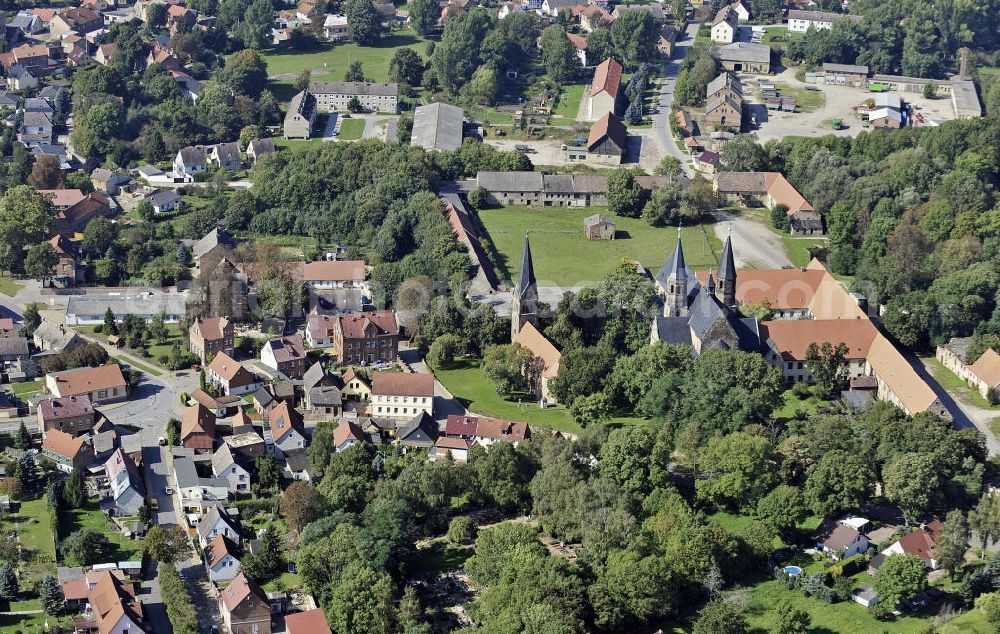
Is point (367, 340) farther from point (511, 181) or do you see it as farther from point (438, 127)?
point (438, 127)

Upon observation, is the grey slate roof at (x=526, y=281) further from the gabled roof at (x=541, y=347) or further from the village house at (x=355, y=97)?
the village house at (x=355, y=97)

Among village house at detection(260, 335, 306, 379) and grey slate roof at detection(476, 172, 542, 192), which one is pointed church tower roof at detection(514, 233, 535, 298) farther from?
grey slate roof at detection(476, 172, 542, 192)

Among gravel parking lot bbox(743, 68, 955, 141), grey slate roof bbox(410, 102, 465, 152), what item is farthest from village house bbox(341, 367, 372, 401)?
gravel parking lot bbox(743, 68, 955, 141)

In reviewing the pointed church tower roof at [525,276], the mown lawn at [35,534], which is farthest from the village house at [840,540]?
the mown lawn at [35,534]

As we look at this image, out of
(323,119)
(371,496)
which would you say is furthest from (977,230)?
(323,119)

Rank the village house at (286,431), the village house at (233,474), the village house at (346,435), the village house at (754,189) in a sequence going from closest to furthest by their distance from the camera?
the village house at (233,474) → the village house at (346,435) → the village house at (286,431) → the village house at (754,189)

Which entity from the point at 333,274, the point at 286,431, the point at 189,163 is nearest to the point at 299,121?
the point at 189,163

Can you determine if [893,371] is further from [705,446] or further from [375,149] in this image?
[375,149]
